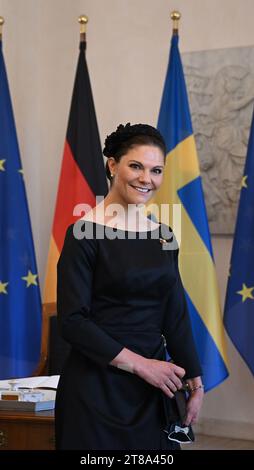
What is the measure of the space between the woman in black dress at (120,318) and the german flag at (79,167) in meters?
2.82

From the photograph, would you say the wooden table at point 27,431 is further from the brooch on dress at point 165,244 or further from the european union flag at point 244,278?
the european union flag at point 244,278

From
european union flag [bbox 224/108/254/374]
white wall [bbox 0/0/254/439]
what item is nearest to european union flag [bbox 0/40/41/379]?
white wall [bbox 0/0/254/439]

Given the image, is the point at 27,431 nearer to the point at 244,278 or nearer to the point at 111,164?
the point at 111,164

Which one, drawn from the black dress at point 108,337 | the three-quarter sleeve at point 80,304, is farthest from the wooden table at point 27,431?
the three-quarter sleeve at point 80,304

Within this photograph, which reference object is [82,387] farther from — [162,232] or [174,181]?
[174,181]

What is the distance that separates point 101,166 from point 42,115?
1.02 meters

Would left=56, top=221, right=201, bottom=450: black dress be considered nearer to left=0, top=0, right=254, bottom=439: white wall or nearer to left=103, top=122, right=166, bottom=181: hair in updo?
left=103, top=122, right=166, bottom=181: hair in updo

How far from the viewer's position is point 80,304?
1.88 meters

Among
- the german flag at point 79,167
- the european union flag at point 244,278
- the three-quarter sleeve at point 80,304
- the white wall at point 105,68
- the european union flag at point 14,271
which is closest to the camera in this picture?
the three-quarter sleeve at point 80,304

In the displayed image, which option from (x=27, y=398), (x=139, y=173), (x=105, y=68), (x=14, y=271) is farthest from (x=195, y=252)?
(x=139, y=173)

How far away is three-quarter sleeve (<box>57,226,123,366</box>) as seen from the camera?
185cm

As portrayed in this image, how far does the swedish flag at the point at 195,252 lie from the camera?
4461mm

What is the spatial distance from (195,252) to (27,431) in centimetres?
214
